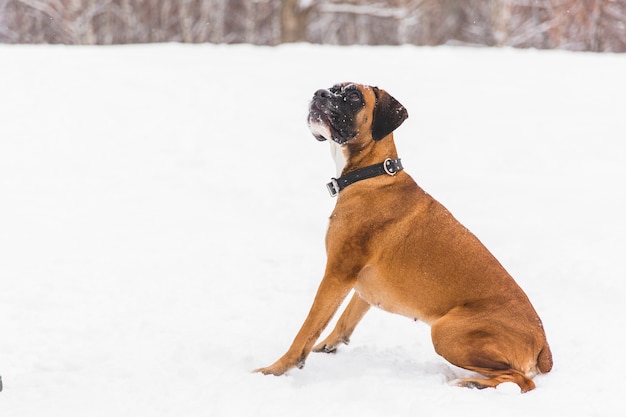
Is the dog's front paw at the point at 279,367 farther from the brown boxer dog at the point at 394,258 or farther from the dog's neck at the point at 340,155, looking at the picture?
the dog's neck at the point at 340,155

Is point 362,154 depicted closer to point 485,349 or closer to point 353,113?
point 353,113

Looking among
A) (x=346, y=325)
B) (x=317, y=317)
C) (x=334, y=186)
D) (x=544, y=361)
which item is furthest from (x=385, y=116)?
(x=544, y=361)

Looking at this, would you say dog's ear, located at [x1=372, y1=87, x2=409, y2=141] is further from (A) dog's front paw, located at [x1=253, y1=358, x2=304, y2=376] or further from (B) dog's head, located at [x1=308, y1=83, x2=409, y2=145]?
(A) dog's front paw, located at [x1=253, y1=358, x2=304, y2=376]

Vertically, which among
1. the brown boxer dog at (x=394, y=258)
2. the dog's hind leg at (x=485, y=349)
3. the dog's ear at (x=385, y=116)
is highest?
the dog's ear at (x=385, y=116)

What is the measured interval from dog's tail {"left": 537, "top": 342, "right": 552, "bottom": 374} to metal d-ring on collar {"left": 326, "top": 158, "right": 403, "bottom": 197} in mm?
1377

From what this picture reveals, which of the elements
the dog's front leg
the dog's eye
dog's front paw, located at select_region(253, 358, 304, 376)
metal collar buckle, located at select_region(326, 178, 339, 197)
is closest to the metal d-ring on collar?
metal collar buckle, located at select_region(326, 178, 339, 197)

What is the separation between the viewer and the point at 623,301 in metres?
6.62

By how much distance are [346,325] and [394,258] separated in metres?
0.82

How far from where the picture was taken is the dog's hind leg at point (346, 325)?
5.29 metres

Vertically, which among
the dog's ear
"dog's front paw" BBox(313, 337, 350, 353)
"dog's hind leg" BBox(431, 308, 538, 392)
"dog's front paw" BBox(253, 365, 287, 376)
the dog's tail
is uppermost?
the dog's ear

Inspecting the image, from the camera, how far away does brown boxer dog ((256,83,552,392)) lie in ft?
14.8

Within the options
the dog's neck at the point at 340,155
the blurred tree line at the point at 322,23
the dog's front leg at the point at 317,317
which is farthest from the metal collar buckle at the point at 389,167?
the blurred tree line at the point at 322,23

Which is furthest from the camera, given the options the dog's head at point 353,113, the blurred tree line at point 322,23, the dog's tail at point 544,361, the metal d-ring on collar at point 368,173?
the blurred tree line at point 322,23

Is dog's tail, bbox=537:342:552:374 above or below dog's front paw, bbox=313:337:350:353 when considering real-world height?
above
